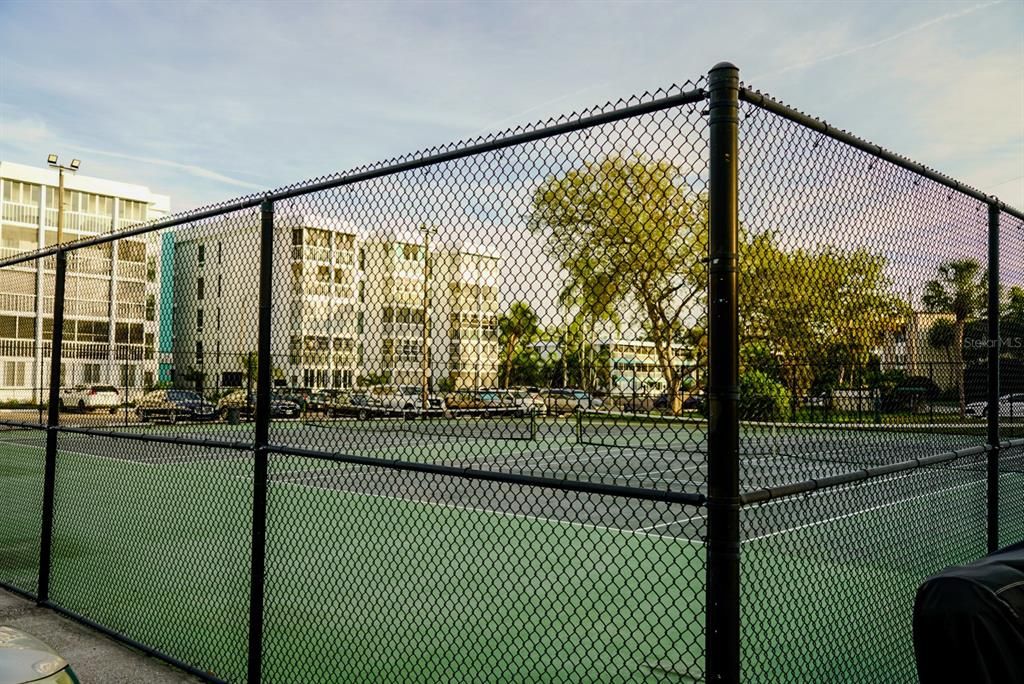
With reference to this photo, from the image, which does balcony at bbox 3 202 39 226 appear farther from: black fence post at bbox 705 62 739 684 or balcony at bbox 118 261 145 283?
black fence post at bbox 705 62 739 684

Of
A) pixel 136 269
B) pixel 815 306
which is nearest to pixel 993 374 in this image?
pixel 815 306

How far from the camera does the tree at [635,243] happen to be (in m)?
2.68

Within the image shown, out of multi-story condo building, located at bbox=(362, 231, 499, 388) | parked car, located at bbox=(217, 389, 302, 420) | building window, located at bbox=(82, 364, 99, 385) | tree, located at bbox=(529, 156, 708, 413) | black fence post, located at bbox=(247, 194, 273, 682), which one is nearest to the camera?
tree, located at bbox=(529, 156, 708, 413)

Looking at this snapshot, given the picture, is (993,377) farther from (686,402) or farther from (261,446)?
(261,446)

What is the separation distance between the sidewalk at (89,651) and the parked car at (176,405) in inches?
71.3

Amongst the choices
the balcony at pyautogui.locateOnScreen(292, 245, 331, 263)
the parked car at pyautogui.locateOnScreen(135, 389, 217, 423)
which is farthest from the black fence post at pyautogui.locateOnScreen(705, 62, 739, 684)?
the parked car at pyautogui.locateOnScreen(135, 389, 217, 423)

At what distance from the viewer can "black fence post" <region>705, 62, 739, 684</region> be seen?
92.9 inches

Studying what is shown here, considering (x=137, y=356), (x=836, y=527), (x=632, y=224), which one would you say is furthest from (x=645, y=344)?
(x=836, y=527)

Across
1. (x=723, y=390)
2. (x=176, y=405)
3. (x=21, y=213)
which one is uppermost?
(x=21, y=213)

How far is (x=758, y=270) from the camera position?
2.91m

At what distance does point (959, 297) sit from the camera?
4.75 metres

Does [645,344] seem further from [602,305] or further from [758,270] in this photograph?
[758,270]

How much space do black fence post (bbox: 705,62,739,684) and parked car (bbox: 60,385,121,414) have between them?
24.1ft

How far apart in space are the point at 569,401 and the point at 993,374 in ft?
10.2
